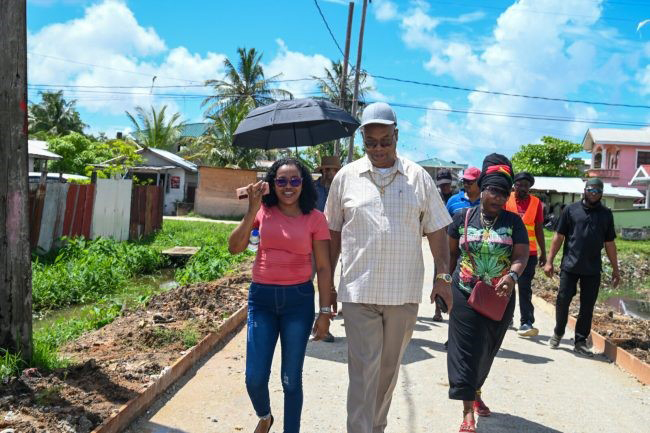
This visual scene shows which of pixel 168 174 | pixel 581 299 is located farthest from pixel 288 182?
pixel 168 174

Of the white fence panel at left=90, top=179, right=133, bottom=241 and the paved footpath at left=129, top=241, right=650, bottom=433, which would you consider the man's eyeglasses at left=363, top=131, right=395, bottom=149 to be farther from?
the white fence panel at left=90, top=179, right=133, bottom=241

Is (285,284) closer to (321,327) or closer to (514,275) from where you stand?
(321,327)

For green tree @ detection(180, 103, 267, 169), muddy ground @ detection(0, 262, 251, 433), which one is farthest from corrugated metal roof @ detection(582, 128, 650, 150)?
muddy ground @ detection(0, 262, 251, 433)

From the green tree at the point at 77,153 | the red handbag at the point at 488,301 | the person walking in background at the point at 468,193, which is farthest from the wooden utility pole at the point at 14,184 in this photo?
the green tree at the point at 77,153

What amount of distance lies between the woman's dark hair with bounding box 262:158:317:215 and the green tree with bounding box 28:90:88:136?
167 feet

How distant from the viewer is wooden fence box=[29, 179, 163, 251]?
12148mm

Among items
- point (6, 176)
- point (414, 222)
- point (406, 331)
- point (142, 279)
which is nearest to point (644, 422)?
point (406, 331)

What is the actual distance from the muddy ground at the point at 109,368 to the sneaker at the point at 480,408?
8.53 ft

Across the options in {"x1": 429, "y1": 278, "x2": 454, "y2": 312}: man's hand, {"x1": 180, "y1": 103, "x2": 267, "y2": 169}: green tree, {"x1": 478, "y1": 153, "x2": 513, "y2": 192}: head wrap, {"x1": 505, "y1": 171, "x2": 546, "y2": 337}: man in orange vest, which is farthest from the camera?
{"x1": 180, "y1": 103, "x2": 267, "y2": 169}: green tree

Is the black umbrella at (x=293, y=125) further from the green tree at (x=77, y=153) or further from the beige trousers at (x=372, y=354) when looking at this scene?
the green tree at (x=77, y=153)

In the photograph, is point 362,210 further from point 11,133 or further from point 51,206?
point 51,206

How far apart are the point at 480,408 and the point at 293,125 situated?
3.86 m

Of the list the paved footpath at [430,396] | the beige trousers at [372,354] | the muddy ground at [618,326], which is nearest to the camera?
the beige trousers at [372,354]

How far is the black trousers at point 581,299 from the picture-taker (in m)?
6.80
